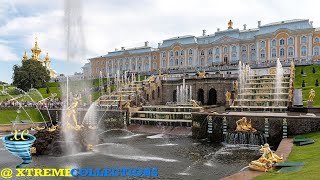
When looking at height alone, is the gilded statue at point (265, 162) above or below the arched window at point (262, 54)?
below

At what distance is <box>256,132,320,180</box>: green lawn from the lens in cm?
1087

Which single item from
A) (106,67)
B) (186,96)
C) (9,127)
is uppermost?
(106,67)

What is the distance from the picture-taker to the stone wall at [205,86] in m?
44.4

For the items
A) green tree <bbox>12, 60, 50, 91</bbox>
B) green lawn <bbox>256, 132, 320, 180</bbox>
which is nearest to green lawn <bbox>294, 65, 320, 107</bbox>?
green lawn <bbox>256, 132, 320, 180</bbox>

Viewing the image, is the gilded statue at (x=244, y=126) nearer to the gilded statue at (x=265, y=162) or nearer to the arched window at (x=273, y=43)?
the gilded statue at (x=265, y=162)

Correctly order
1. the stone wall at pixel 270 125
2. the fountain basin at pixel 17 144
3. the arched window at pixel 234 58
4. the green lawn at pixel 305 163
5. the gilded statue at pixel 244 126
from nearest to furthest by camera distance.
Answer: the green lawn at pixel 305 163
the fountain basin at pixel 17 144
the stone wall at pixel 270 125
the gilded statue at pixel 244 126
the arched window at pixel 234 58

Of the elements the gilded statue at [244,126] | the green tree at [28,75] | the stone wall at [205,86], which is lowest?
the gilded statue at [244,126]

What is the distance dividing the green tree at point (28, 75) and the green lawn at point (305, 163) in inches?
2580

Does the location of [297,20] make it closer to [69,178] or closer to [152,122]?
[152,122]

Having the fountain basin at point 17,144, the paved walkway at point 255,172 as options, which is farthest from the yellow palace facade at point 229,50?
the fountain basin at point 17,144

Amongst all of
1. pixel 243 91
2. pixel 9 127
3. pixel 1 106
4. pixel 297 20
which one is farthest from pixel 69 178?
pixel 297 20

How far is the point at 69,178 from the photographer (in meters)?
14.5

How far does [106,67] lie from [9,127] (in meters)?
73.7

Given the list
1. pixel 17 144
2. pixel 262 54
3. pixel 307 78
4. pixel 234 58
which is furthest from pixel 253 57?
pixel 17 144
